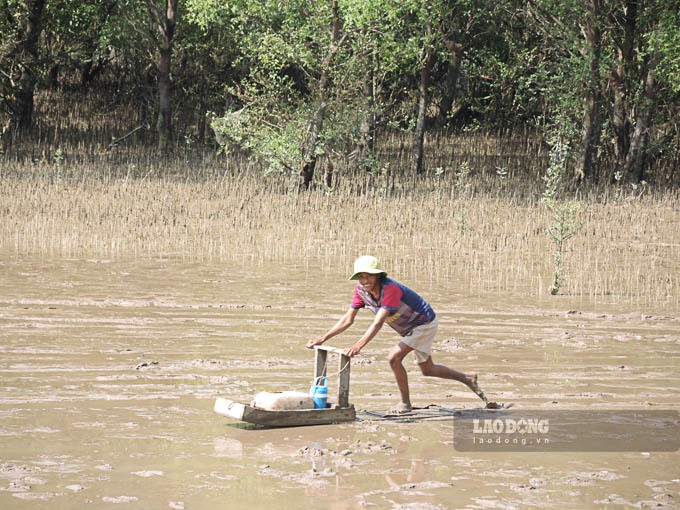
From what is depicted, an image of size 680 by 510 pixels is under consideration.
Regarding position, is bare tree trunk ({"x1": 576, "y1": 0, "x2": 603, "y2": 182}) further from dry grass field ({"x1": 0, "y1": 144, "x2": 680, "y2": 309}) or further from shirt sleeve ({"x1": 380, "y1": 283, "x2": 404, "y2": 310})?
shirt sleeve ({"x1": 380, "y1": 283, "x2": 404, "y2": 310})

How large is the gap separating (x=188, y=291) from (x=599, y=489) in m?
7.76

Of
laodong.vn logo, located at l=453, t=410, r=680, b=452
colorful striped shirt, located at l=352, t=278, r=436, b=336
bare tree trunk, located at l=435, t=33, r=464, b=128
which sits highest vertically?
bare tree trunk, located at l=435, t=33, r=464, b=128

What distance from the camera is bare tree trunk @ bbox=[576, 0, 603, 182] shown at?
28.4 m

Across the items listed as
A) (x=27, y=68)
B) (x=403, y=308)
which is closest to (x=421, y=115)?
(x=27, y=68)

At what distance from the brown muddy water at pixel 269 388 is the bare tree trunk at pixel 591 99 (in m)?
14.9

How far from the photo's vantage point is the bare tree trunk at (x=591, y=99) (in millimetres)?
28406

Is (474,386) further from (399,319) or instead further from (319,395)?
(319,395)

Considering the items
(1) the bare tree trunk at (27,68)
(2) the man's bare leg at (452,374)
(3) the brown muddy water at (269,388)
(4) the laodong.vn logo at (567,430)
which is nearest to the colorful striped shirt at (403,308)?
(2) the man's bare leg at (452,374)

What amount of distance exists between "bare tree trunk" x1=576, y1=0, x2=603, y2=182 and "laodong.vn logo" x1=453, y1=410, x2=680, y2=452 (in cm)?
2020

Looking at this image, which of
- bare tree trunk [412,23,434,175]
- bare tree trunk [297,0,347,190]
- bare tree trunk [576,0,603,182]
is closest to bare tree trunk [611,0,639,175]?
bare tree trunk [576,0,603,182]

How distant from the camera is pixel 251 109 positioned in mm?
25875

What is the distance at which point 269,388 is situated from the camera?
9.41 m

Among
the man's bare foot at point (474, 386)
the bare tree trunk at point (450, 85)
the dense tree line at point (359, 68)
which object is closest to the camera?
the man's bare foot at point (474, 386)

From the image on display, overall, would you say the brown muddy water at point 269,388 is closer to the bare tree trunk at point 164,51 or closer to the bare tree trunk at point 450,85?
the bare tree trunk at point 164,51
